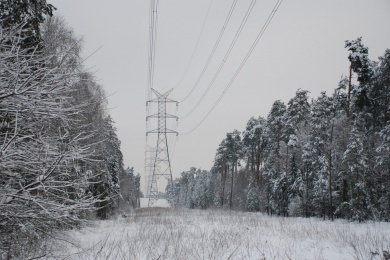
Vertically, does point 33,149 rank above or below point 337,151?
below

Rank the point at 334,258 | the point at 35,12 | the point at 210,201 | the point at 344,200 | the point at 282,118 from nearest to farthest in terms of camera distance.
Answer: the point at 334,258, the point at 35,12, the point at 344,200, the point at 282,118, the point at 210,201

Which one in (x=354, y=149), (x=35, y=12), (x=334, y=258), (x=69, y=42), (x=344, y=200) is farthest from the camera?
(x=344, y=200)

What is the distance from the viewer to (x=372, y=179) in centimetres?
2222

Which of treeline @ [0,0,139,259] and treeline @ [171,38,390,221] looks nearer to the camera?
treeline @ [0,0,139,259]

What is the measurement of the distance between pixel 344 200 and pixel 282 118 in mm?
15673

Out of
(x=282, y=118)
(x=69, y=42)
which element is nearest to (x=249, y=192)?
(x=282, y=118)

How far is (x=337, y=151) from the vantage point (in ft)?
76.6

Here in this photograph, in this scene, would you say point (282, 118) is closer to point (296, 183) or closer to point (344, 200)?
point (296, 183)

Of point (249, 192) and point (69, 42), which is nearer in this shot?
point (69, 42)

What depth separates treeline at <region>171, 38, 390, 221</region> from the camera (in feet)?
70.8

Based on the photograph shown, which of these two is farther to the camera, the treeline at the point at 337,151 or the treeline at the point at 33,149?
the treeline at the point at 337,151

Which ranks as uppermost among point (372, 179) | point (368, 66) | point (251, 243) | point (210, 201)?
point (368, 66)

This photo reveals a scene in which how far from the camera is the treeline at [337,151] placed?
70.8ft

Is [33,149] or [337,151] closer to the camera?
[33,149]
